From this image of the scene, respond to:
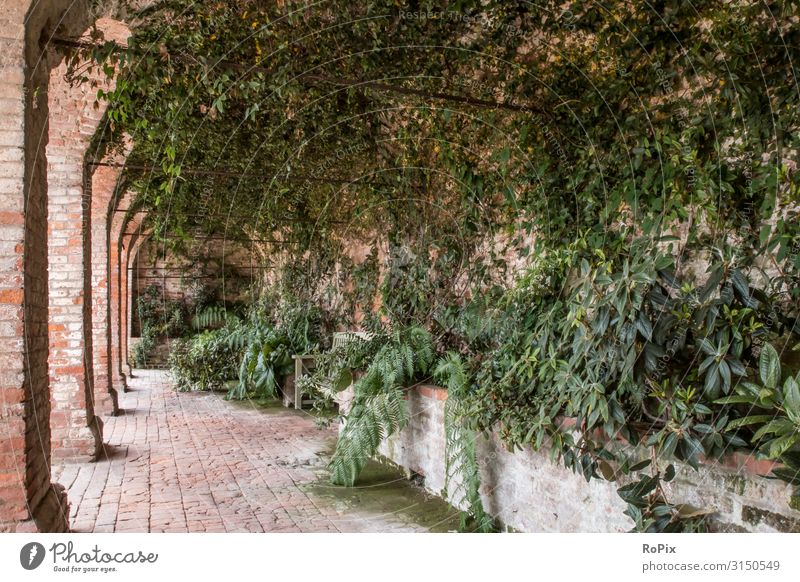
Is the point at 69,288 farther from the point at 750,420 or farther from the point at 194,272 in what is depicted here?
the point at 194,272

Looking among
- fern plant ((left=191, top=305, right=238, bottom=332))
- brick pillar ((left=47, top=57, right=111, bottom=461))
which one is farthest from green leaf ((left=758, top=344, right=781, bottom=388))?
fern plant ((left=191, top=305, right=238, bottom=332))

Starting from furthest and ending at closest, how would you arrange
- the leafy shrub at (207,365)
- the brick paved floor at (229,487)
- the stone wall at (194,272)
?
1. the stone wall at (194,272)
2. the leafy shrub at (207,365)
3. the brick paved floor at (229,487)

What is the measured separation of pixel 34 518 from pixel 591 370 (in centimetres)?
294

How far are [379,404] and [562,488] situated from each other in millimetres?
1861

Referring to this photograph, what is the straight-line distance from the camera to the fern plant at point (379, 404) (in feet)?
16.3

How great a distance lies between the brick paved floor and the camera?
4.31 metres

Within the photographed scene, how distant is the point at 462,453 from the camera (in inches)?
165

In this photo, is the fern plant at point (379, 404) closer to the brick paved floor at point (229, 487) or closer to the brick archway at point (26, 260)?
the brick paved floor at point (229, 487)

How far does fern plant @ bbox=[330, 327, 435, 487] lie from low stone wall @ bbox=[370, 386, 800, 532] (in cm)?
24

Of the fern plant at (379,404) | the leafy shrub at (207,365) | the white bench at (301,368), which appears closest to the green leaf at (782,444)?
the fern plant at (379,404)

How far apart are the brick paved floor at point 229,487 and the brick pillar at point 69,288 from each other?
16.8 inches

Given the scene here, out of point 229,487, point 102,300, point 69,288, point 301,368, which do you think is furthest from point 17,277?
point 301,368
